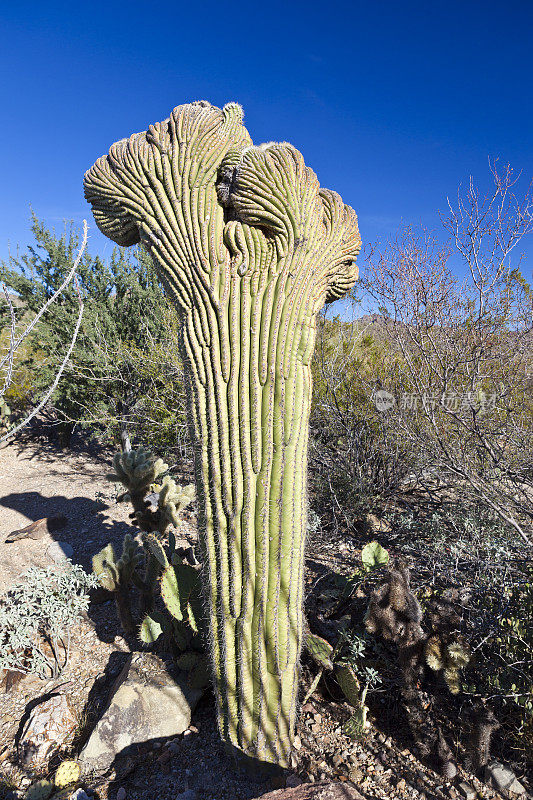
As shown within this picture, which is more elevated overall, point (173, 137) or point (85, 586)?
point (173, 137)

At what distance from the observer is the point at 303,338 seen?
2.15 metres

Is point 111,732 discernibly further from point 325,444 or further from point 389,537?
point 325,444

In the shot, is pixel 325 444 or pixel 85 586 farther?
pixel 325 444

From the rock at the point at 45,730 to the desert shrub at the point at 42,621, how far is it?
1.14 feet

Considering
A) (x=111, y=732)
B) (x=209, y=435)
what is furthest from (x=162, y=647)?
(x=209, y=435)

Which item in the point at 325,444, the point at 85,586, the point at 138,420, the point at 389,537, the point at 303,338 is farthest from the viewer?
the point at 138,420

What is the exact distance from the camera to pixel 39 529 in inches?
184

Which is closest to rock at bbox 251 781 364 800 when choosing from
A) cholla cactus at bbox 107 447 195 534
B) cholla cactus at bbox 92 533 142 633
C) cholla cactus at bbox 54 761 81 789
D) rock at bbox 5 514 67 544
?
cholla cactus at bbox 54 761 81 789

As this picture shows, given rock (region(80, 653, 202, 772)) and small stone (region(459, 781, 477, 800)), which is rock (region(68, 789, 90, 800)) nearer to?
rock (region(80, 653, 202, 772))

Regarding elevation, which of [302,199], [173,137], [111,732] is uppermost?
[173,137]

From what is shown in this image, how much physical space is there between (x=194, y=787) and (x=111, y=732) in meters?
0.49

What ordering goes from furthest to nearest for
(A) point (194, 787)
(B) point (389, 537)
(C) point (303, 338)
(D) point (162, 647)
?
(B) point (389, 537), (D) point (162, 647), (C) point (303, 338), (A) point (194, 787)

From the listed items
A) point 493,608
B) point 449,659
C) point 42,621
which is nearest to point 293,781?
point 449,659

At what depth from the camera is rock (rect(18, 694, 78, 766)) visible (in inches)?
85.7
